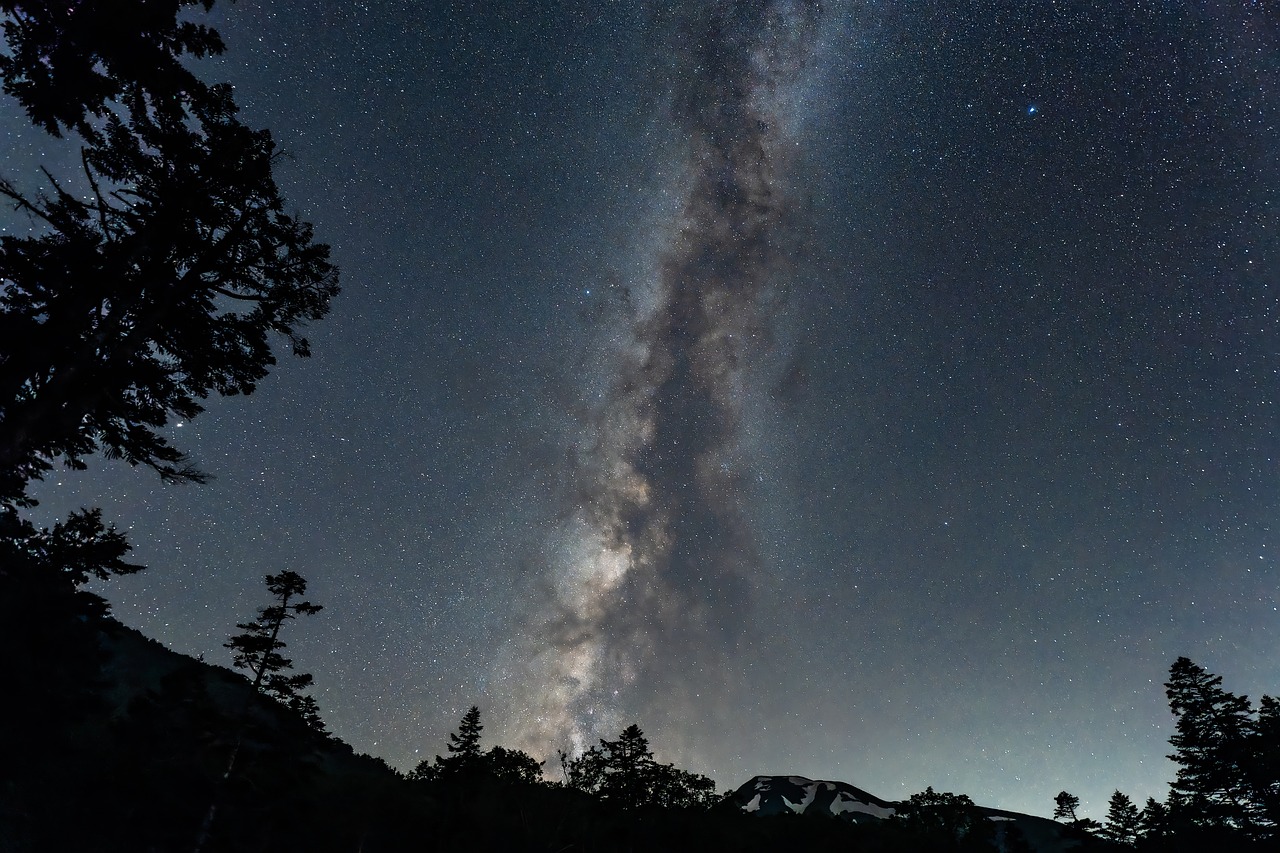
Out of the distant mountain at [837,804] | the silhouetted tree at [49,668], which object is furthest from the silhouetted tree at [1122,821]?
the silhouetted tree at [49,668]

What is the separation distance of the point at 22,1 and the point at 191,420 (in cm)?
725

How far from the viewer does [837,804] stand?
405 feet

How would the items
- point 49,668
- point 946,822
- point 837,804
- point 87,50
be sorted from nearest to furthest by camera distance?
point 87,50, point 49,668, point 946,822, point 837,804

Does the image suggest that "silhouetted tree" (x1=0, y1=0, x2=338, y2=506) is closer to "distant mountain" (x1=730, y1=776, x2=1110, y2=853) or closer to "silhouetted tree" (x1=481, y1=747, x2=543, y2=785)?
"silhouetted tree" (x1=481, y1=747, x2=543, y2=785)

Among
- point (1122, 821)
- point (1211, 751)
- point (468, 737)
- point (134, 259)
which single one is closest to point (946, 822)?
point (1122, 821)

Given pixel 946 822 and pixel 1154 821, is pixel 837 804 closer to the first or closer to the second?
pixel 946 822

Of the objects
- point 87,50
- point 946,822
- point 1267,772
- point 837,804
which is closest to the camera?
point 87,50

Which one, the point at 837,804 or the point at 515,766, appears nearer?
the point at 515,766

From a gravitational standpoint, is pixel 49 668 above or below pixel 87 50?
below

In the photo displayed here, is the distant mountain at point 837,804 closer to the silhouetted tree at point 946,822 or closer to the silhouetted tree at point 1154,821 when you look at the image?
the silhouetted tree at point 946,822

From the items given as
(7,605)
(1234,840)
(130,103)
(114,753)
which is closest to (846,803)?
(1234,840)

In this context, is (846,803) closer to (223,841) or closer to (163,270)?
(223,841)

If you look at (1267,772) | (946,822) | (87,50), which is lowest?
(946,822)

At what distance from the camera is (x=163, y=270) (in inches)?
419
